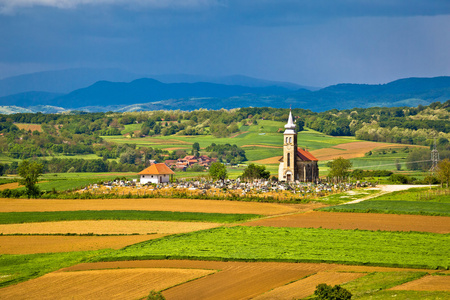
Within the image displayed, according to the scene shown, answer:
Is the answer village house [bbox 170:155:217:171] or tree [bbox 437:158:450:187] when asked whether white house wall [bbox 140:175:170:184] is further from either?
village house [bbox 170:155:217:171]

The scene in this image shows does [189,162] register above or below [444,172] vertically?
above

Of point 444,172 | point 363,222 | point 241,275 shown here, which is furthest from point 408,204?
point 241,275

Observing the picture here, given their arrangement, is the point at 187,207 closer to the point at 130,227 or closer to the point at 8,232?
the point at 130,227

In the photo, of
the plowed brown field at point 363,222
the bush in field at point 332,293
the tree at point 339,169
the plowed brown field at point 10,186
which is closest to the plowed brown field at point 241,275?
the bush in field at point 332,293

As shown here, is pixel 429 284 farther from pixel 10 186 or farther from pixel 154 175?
pixel 10 186

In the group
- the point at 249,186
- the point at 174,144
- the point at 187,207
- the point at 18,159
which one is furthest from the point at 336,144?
the point at 187,207
